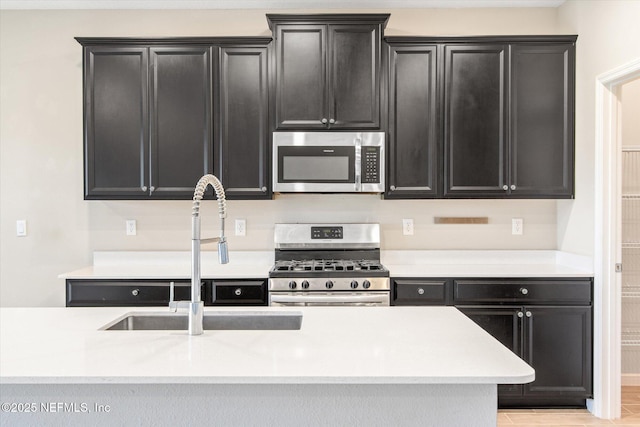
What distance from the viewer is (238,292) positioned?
2963 mm

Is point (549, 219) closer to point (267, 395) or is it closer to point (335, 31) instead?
point (335, 31)

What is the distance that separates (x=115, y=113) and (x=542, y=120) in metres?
2.90

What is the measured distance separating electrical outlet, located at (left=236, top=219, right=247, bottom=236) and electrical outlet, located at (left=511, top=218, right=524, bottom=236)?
2.03 metres

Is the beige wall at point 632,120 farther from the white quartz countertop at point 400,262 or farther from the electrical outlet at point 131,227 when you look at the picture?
the electrical outlet at point 131,227

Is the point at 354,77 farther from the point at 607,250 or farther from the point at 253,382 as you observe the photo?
the point at 253,382

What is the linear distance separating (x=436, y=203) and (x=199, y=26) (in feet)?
7.33

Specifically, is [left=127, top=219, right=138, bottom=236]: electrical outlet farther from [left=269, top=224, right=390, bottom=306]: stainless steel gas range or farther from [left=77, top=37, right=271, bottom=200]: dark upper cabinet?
[left=269, top=224, right=390, bottom=306]: stainless steel gas range

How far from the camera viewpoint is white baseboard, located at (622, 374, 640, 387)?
3.47 meters

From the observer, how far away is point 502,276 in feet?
9.77

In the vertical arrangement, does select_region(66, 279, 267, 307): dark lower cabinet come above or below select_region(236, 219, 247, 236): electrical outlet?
below

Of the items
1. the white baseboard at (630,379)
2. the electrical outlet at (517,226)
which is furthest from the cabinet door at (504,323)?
the white baseboard at (630,379)

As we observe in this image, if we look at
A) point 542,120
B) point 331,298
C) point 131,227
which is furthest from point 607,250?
point 131,227

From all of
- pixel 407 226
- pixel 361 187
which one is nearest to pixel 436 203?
pixel 407 226

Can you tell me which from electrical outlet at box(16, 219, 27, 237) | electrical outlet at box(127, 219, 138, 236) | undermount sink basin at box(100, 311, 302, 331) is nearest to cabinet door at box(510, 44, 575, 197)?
undermount sink basin at box(100, 311, 302, 331)
